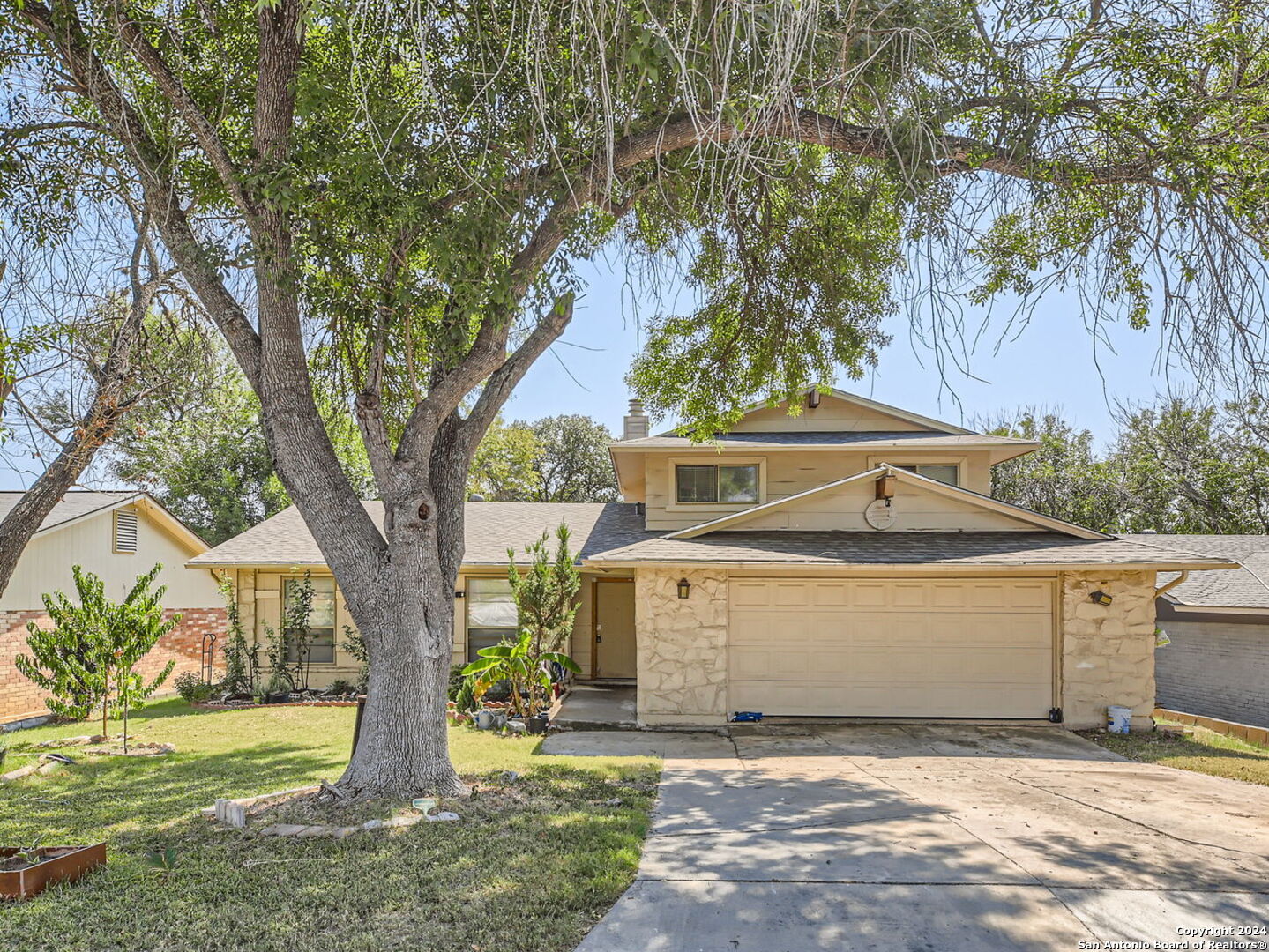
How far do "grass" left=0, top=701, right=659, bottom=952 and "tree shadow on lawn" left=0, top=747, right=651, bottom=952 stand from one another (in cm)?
1

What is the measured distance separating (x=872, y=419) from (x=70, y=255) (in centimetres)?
1233

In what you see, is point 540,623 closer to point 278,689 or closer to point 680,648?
point 680,648

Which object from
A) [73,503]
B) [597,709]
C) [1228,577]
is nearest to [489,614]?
[597,709]

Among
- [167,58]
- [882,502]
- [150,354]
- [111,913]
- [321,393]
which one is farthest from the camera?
[882,502]

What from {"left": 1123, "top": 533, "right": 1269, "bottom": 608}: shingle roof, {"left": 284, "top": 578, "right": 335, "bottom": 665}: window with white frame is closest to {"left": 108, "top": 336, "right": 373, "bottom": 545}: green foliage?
{"left": 284, "top": 578, "right": 335, "bottom": 665}: window with white frame

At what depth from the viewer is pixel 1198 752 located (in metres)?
9.50

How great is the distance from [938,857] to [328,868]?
149 inches

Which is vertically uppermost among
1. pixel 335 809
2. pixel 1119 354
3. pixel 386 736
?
pixel 1119 354

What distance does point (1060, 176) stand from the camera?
5.65m

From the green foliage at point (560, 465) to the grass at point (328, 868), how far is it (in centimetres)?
2318

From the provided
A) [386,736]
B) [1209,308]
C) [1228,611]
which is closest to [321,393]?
[386,736]

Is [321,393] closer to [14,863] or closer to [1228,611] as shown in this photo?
[14,863]

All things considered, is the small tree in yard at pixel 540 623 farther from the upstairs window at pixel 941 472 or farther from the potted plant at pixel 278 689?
the upstairs window at pixel 941 472

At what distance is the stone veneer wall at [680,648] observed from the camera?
10.8m
